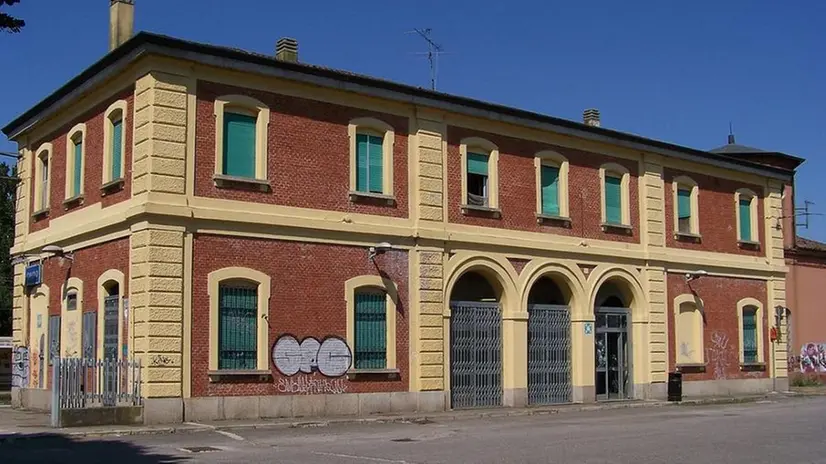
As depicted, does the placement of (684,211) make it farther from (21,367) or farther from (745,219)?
(21,367)

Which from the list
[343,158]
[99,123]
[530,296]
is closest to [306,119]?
[343,158]

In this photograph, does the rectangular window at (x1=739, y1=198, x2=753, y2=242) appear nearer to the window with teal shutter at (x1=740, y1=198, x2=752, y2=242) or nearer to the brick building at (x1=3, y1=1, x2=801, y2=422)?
the window with teal shutter at (x1=740, y1=198, x2=752, y2=242)

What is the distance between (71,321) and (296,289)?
6.03 meters

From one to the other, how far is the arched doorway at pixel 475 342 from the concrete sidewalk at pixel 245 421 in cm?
84

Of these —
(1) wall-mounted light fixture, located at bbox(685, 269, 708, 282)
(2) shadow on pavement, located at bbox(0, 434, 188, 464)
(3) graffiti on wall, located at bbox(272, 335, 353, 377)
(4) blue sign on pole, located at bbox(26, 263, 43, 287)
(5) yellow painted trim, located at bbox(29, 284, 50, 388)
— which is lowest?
(2) shadow on pavement, located at bbox(0, 434, 188, 464)

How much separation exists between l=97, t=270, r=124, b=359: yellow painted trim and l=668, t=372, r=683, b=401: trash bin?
16576 millimetres

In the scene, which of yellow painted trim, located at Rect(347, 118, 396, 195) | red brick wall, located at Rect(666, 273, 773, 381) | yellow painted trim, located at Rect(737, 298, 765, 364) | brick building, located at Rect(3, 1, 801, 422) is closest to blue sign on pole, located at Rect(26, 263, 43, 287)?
brick building, located at Rect(3, 1, 801, 422)

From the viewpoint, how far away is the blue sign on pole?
27.4 metres

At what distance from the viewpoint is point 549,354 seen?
29438 mm

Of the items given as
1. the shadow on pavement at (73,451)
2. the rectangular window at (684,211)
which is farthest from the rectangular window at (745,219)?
the shadow on pavement at (73,451)

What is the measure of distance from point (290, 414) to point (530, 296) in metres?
9.26

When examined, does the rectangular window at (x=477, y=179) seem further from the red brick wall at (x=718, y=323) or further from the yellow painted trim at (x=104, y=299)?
the yellow painted trim at (x=104, y=299)

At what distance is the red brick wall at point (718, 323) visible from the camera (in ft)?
109

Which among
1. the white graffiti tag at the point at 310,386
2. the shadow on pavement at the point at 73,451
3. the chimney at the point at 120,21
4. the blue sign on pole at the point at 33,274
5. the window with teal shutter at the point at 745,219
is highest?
the chimney at the point at 120,21
